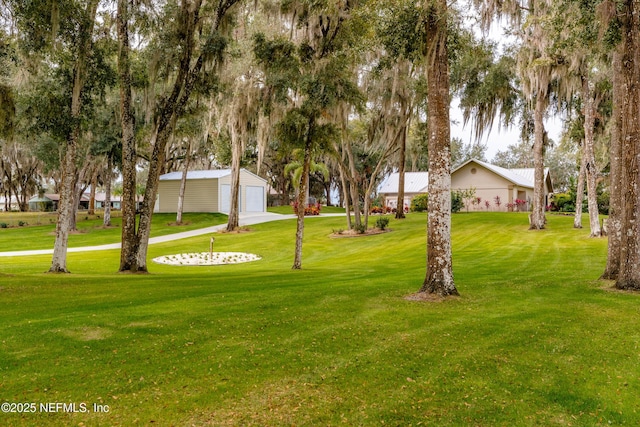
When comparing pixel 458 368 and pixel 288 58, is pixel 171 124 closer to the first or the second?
pixel 288 58

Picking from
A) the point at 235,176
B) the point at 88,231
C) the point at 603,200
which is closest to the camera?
the point at 235,176

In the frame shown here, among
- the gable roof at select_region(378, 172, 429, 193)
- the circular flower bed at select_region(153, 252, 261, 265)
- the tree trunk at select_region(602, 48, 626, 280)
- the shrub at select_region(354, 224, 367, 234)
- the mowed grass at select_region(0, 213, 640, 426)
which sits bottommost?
the circular flower bed at select_region(153, 252, 261, 265)

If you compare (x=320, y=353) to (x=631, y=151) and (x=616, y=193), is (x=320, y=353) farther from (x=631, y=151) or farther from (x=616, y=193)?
(x=616, y=193)

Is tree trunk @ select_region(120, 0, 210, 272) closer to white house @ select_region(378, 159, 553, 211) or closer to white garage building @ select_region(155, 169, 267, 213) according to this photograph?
white garage building @ select_region(155, 169, 267, 213)

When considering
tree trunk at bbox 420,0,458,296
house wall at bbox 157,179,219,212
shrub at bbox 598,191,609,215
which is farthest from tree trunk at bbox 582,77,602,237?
house wall at bbox 157,179,219,212

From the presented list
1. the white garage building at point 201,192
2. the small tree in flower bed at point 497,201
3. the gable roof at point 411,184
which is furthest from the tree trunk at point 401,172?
the white garage building at point 201,192

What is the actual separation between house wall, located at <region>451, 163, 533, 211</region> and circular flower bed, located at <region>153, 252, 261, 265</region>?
2342 cm

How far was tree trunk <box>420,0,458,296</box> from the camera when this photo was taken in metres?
7.42

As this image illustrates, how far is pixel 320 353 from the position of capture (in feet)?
15.7

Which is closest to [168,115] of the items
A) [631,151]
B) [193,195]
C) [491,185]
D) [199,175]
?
[631,151]

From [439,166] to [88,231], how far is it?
26.3 meters

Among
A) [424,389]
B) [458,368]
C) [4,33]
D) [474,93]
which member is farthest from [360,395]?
[474,93]

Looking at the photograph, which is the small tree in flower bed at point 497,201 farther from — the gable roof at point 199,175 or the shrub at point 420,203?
the gable roof at point 199,175

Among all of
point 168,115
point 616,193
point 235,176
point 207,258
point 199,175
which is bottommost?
point 207,258
